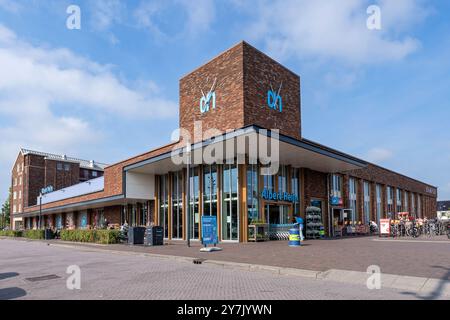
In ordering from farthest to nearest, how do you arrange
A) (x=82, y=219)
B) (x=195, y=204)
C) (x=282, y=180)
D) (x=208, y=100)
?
(x=82, y=219)
(x=195, y=204)
(x=282, y=180)
(x=208, y=100)

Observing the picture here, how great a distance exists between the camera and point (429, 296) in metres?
7.43

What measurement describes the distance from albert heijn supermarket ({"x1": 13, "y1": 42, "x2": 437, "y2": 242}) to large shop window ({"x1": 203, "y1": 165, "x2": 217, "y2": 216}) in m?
0.07

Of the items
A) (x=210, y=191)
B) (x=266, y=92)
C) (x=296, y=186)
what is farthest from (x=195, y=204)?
(x=266, y=92)

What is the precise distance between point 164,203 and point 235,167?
8.86 m

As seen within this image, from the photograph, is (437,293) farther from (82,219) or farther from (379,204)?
(82,219)

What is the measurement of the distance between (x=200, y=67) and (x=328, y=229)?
1655cm

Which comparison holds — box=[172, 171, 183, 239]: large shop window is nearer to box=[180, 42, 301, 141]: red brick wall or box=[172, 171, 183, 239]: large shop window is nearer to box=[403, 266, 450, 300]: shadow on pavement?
box=[180, 42, 301, 141]: red brick wall

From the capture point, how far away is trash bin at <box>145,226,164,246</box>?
21.2 meters

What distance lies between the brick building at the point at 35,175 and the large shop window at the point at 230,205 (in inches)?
1975

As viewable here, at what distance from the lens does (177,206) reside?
28.0 m

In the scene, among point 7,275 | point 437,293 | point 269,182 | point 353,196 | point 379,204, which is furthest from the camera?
point 379,204

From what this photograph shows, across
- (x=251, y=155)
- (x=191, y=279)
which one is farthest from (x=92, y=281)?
(x=251, y=155)

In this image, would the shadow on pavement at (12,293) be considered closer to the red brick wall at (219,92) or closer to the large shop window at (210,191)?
the red brick wall at (219,92)

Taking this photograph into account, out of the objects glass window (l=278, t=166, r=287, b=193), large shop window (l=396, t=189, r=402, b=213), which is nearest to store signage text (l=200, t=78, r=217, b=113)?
glass window (l=278, t=166, r=287, b=193)
